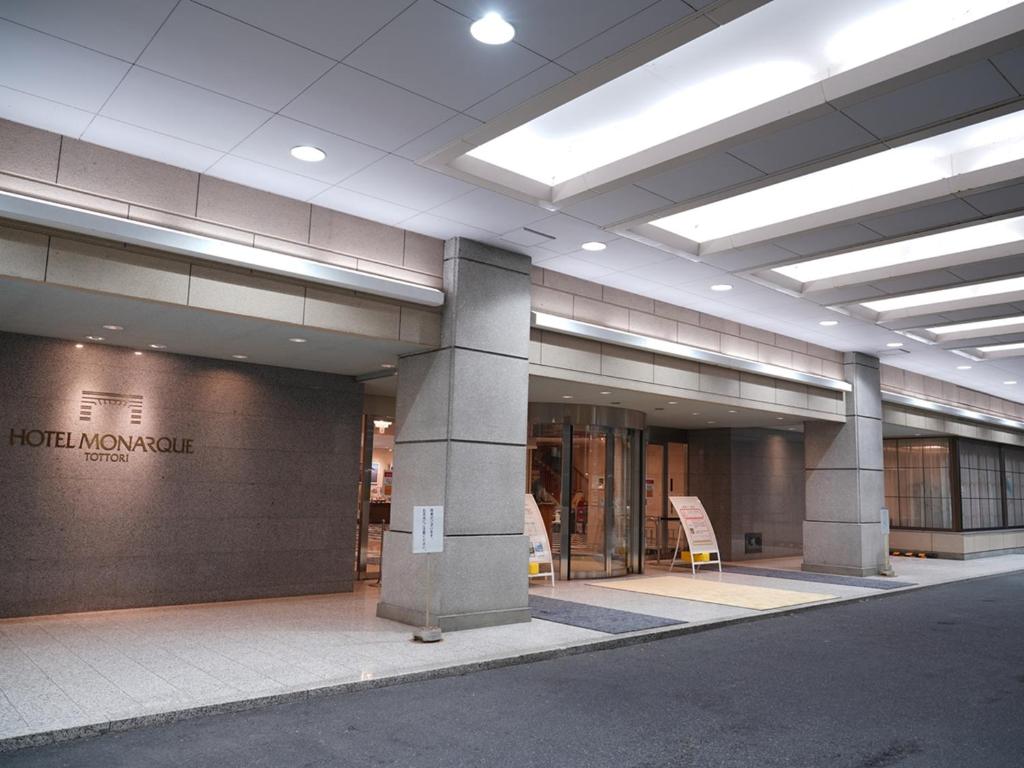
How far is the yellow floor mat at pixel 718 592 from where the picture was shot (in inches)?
444

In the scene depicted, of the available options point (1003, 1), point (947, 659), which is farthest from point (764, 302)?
point (1003, 1)

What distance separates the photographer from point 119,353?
9594 millimetres

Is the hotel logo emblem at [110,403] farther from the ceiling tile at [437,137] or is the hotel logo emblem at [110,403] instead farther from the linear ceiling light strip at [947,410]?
the linear ceiling light strip at [947,410]

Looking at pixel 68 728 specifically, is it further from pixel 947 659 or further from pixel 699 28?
pixel 947 659

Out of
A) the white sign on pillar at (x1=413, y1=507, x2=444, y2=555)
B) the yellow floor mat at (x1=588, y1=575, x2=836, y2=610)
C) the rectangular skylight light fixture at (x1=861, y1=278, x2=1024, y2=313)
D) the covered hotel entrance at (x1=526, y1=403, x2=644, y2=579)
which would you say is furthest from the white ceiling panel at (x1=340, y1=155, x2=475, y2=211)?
the yellow floor mat at (x1=588, y1=575, x2=836, y2=610)

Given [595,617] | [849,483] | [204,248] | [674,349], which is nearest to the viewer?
[204,248]

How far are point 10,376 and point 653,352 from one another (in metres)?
Answer: 8.29

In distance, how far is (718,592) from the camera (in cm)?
1234

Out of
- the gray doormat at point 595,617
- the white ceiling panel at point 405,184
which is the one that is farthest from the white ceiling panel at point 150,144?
the gray doormat at point 595,617

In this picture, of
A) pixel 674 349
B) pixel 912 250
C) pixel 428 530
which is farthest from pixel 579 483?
pixel 912 250

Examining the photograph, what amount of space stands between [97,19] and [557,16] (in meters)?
2.90

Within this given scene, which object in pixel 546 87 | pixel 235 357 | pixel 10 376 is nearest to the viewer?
pixel 546 87

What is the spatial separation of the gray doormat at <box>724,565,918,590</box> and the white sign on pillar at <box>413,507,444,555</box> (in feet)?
28.9

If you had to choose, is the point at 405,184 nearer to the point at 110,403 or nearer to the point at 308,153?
the point at 308,153
